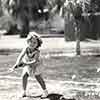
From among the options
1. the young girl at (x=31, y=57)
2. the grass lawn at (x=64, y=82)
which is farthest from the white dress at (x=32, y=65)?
the grass lawn at (x=64, y=82)

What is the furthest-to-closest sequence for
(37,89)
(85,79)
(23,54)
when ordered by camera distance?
(85,79), (37,89), (23,54)

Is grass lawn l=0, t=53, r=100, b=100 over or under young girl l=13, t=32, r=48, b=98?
under

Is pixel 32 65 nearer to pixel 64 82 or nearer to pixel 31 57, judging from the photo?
pixel 31 57

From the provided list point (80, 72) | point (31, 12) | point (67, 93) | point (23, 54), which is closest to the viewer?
point (23, 54)

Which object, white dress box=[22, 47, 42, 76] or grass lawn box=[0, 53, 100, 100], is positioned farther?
grass lawn box=[0, 53, 100, 100]

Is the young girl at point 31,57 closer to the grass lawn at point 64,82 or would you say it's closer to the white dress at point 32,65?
the white dress at point 32,65

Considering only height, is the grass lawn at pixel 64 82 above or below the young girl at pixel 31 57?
below

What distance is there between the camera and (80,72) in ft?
43.0

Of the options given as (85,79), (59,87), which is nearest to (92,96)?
(59,87)

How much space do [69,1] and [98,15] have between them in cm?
1279

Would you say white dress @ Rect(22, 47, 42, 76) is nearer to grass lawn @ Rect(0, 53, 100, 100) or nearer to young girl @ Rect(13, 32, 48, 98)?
young girl @ Rect(13, 32, 48, 98)

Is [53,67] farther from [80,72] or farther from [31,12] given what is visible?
[31,12]

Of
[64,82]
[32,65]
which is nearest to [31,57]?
[32,65]

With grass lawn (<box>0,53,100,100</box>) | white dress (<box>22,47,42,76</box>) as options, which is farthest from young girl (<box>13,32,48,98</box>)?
grass lawn (<box>0,53,100,100</box>)
